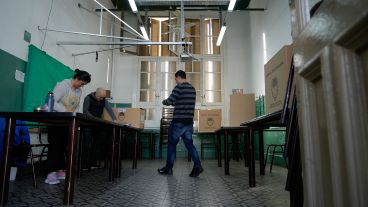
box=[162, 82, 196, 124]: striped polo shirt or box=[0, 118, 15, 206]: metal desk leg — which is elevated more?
box=[162, 82, 196, 124]: striped polo shirt

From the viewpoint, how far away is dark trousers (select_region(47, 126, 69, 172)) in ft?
9.50

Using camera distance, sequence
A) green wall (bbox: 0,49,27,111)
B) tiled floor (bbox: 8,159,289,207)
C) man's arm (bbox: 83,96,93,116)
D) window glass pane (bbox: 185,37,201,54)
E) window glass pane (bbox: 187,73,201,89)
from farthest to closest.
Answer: window glass pane (bbox: 185,37,201,54) → window glass pane (bbox: 187,73,201,89) → man's arm (bbox: 83,96,93,116) → green wall (bbox: 0,49,27,111) → tiled floor (bbox: 8,159,289,207)

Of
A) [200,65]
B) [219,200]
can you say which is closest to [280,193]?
[219,200]

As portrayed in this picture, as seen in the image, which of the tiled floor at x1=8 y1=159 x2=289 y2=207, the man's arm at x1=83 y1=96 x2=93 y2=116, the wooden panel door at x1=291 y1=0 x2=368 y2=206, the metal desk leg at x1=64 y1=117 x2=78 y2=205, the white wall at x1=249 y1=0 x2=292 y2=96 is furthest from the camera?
the white wall at x1=249 y1=0 x2=292 y2=96

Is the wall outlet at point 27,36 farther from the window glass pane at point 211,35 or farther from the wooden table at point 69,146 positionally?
the window glass pane at point 211,35

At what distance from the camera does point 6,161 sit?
1927 millimetres

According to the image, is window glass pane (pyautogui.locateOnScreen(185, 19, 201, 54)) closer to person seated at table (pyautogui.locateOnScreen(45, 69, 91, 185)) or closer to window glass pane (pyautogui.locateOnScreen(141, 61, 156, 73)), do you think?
window glass pane (pyautogui.locateOnScreen(141, 61, 156, 73))

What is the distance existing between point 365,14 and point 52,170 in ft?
10.3

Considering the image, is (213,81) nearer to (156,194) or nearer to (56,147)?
(56,147)

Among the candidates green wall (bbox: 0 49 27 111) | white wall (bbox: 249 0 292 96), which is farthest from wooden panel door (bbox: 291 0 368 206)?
white wall (bbox: 249 0 292 96)

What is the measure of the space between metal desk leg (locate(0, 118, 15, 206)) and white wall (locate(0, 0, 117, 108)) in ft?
5.82

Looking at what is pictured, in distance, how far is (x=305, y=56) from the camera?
718 millimetres

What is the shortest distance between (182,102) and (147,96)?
4.12 m

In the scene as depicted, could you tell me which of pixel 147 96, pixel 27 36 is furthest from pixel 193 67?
pixel 27 36
